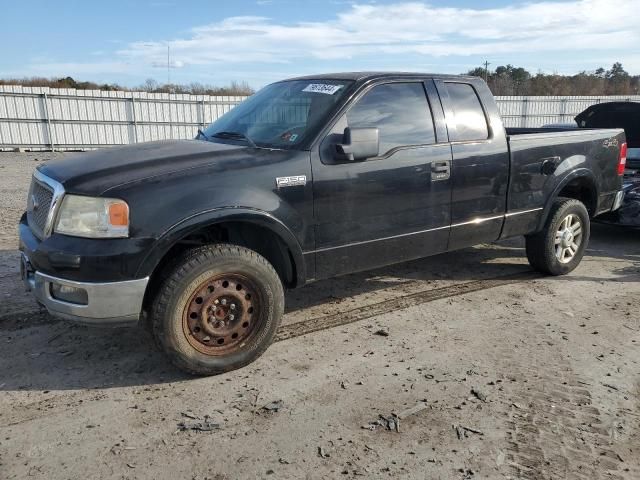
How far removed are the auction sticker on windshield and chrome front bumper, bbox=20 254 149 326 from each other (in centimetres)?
200

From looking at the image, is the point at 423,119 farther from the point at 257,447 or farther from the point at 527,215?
the point at 257,447

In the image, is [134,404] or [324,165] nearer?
[134,404]

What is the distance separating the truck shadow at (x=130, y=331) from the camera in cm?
349

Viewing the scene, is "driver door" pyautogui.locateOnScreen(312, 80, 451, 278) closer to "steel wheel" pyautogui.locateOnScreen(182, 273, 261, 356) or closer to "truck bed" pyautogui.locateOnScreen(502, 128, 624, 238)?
"steel wheel" pyautogui.locateOnScreen(182, 273, 261, 356)

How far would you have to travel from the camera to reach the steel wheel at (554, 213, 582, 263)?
547cm

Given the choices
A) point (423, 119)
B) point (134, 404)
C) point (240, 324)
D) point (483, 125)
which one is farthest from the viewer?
point (483, 125)

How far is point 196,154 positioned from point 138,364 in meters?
1.50

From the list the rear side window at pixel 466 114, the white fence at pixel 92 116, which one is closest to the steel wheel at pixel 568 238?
the rear side window at pixel 466 114

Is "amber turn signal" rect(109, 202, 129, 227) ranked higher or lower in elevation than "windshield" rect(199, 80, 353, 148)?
lower

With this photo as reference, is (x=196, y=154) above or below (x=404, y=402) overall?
above

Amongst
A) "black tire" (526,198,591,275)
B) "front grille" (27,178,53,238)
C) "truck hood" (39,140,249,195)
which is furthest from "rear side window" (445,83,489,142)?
"front grille" (27,178,53,238)

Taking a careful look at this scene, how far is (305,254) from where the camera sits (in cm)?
379

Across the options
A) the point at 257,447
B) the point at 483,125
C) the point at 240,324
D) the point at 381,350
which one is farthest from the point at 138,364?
the point at 483,125

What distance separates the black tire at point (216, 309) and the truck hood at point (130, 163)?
572mm
